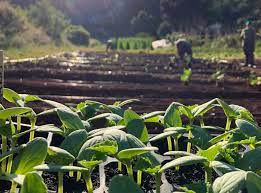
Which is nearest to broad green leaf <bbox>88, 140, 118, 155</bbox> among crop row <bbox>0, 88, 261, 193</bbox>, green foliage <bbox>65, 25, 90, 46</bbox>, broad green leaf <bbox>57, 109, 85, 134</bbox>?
crop row <bbox>0, 88, 261, 193</bbox>

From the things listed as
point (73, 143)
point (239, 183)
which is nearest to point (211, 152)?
point (239, 183)

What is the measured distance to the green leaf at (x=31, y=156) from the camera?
4.76 feet

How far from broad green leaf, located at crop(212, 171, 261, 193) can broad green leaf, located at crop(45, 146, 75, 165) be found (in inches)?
21.6

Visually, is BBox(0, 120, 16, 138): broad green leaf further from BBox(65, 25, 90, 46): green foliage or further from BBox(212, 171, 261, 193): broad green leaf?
BBox(65, 25, 90, 46): green foliage

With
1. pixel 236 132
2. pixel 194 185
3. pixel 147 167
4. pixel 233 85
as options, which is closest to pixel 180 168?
pixel 236 132

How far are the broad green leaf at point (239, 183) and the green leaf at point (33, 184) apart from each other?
478mm

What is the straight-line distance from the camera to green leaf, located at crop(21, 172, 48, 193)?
118 cm

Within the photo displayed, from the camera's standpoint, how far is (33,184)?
3.88ft

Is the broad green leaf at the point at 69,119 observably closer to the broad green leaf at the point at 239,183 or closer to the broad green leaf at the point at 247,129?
the broad green leaf at the point at 247,129

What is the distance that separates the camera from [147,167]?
1.60 m

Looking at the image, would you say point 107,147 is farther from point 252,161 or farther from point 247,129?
point 247,129

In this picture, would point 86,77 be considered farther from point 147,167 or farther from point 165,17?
point 165,17

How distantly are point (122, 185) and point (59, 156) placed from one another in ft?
1.01

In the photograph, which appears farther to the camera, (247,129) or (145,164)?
(247,129)
